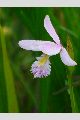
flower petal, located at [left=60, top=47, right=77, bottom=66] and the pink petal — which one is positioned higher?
the pink petal

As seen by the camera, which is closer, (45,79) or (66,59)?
(66,59)

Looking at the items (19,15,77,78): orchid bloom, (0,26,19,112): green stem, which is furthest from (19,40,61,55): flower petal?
(0,26,19,112): green stem

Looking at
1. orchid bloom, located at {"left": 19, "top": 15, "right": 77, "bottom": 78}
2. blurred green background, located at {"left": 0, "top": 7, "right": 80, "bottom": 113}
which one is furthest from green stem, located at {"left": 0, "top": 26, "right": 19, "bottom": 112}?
orchid bloom, located at {"left": 19, "top": 15, "right": 77, "bottom": 78}

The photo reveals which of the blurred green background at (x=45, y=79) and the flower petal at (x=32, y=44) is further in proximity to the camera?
the blurred green background at (x=45, y=79)

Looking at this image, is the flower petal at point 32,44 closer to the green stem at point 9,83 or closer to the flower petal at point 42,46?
the flower petal at point 42,46

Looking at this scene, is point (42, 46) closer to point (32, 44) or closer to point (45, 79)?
point (32, 44)

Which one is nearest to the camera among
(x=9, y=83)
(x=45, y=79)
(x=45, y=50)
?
(x=45, y=50)

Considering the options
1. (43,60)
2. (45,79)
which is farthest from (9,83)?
(43,60)

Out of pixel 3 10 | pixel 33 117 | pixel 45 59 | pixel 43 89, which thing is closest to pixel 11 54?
pixel 3 10

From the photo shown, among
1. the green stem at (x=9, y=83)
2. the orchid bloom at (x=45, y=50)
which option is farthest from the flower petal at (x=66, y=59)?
the green stem at (x=9, y=83)

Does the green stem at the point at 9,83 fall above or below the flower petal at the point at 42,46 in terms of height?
below

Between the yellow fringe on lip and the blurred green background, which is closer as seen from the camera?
the yellow fringe on lip

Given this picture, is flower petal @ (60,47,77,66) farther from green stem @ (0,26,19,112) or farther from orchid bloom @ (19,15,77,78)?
green stem @ (0,26,19,112)
